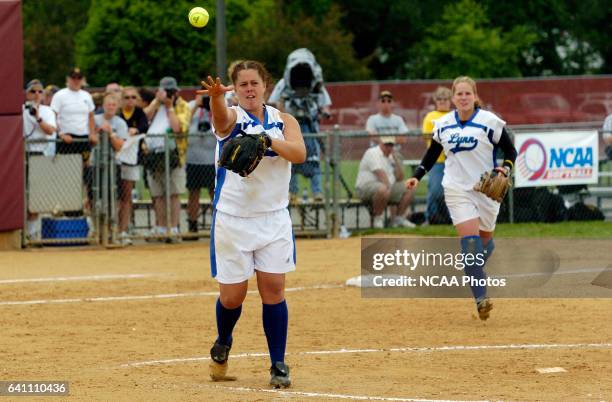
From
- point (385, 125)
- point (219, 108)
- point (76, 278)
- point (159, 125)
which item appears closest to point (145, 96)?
point (159, 125)

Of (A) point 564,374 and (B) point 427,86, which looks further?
(B) point 427,86

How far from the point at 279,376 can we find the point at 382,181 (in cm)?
1044

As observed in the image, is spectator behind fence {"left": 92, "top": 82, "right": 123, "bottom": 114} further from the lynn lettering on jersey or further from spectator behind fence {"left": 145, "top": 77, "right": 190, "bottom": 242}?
the lynn lettering on jersey

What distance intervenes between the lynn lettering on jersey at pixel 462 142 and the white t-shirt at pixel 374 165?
272 inches

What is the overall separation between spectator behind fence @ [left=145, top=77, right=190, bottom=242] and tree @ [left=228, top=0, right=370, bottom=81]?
81.6ft

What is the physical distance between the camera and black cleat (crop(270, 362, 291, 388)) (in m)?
7.96

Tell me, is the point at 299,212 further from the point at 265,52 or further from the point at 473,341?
the point at 265,52

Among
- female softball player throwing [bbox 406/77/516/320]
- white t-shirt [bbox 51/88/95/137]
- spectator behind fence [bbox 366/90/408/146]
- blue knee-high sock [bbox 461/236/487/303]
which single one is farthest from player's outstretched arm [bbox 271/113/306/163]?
spectator behind fence [bbox 366/90/408/146]

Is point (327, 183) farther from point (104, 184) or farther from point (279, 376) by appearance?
point (279, 376)

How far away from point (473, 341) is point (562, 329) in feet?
3.05

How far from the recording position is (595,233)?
58.1ft

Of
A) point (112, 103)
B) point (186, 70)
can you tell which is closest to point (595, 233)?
point (112, 103)

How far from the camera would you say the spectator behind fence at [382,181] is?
18.2 m

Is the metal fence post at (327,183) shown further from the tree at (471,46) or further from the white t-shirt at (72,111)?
the tree at (471,46)
